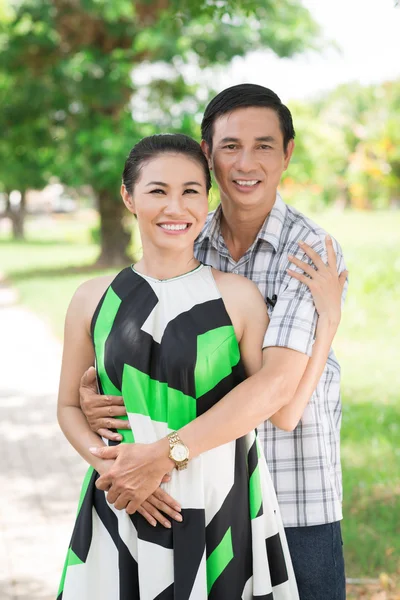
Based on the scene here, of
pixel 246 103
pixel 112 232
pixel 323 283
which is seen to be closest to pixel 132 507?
pixel 323 283

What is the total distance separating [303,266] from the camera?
2457 millimetres

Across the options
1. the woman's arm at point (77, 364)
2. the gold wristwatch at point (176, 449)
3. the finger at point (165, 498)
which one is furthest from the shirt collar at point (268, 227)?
the finger at point (165, 498)

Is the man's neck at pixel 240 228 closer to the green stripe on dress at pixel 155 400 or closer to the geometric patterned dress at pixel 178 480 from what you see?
the geometric patterned dress at pixel 178 480

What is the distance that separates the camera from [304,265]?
8.07 feet

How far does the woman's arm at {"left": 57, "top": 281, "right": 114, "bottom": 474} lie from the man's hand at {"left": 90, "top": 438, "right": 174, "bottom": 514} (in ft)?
0.52

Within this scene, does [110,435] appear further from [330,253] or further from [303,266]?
[330,253]

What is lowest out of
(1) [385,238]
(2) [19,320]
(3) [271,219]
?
(3) [271,219]

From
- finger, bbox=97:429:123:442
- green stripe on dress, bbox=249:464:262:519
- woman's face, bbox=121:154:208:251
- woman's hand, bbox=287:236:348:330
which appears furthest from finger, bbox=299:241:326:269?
finger, bbox=97:429:123:442

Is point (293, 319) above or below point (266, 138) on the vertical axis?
below

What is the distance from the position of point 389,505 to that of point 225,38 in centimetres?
1469

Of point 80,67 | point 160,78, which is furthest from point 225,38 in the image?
point 80,67

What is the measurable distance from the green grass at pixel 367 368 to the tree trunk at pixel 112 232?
2.34 ft

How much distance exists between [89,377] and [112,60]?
16887 millimetres

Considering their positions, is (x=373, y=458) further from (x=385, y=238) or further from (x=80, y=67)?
(x=80, y=67)
